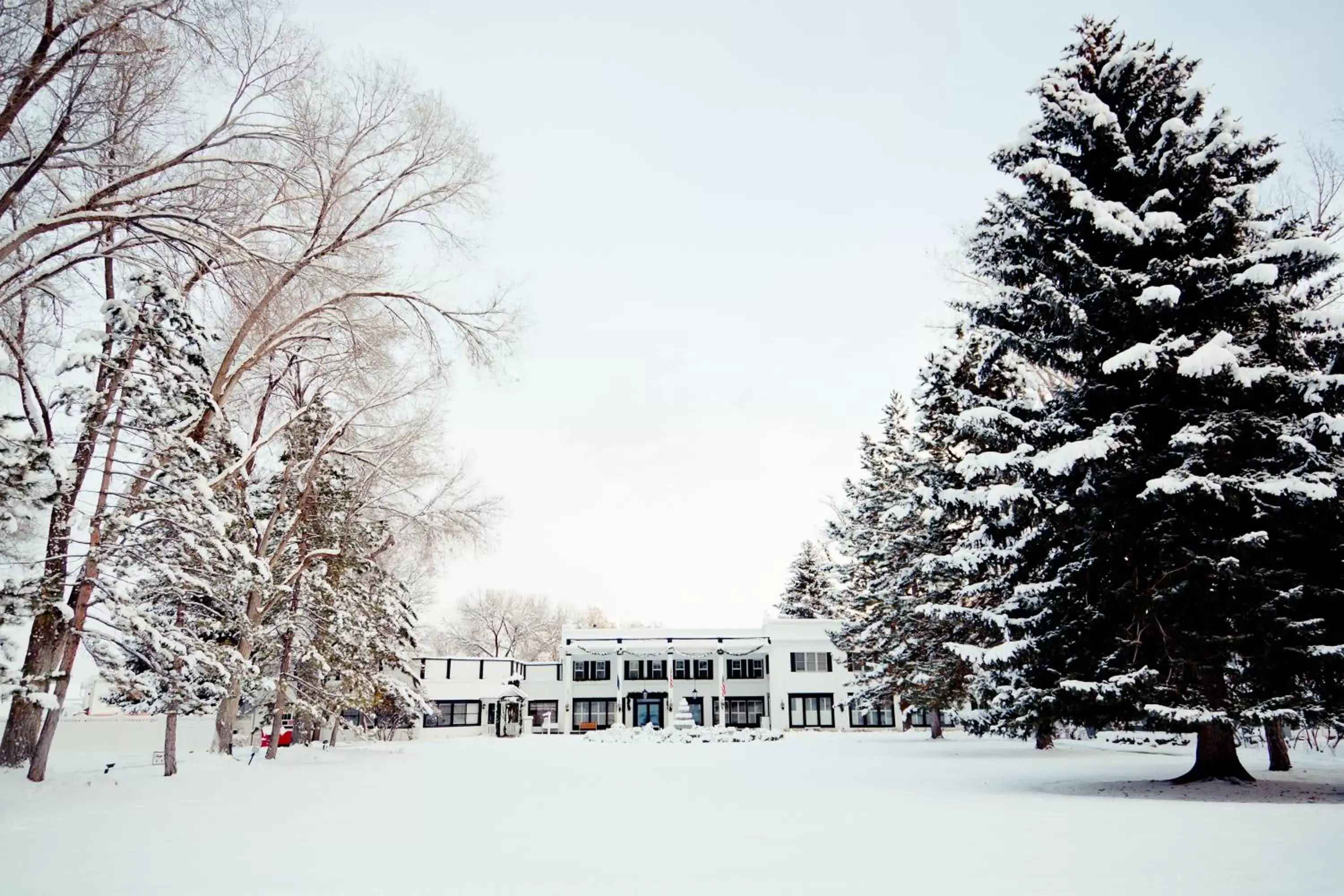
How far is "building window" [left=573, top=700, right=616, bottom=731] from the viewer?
5409 centimetres

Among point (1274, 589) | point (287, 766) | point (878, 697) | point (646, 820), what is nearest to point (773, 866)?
point (646, 820)

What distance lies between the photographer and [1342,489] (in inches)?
437

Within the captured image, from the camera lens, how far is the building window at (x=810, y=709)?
49.6m

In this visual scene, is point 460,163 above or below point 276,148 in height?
above

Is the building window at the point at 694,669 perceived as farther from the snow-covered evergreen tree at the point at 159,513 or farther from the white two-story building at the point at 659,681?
the snow-covered evergreen tree at the point at 159,513

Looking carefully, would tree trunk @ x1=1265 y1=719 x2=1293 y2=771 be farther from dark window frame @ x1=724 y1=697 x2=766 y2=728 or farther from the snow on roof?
the snow on roof

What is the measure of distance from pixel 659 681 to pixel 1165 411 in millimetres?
45157

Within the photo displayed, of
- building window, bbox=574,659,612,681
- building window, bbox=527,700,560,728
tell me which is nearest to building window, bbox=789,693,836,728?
building window, bbox=574,659,612,681

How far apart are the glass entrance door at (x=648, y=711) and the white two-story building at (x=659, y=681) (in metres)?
0.06

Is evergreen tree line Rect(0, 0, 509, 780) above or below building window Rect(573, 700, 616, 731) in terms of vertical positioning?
above

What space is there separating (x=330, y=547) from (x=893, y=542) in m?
17.3

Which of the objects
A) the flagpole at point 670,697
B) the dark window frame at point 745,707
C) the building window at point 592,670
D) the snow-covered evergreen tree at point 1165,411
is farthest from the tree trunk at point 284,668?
the dark window frame at point 745,707

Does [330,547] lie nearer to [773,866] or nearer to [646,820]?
[646,820]

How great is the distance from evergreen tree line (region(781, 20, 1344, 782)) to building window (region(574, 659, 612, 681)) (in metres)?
41.9
